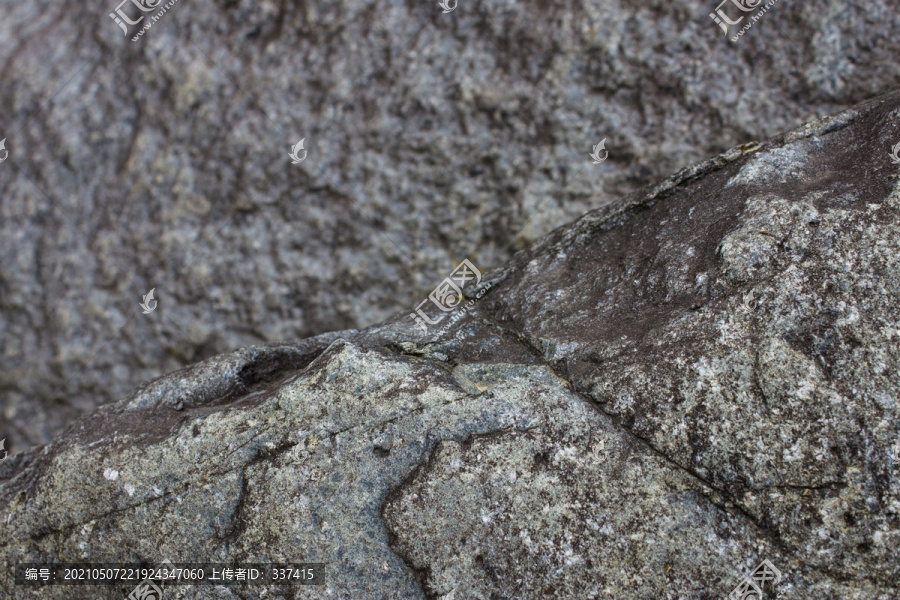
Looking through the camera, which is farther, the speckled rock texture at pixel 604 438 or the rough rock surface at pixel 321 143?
the rough rock surface at pixel 321 143

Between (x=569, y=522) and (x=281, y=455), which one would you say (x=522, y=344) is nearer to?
(x=569, y=522)

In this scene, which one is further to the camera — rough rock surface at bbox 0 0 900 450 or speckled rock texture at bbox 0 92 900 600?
rough rock surface at bbox 0 0 900 450

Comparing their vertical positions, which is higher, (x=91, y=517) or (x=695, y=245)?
(x=91, y=517)

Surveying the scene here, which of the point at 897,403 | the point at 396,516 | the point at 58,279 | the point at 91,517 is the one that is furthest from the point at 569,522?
the point at 58,279
